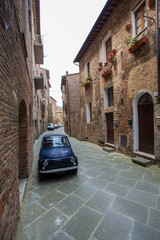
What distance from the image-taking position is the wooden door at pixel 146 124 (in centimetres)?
468

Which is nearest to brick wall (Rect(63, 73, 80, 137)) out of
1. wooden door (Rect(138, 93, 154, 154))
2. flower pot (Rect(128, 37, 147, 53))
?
wooden door (Rect(138, 93, 154, 154))

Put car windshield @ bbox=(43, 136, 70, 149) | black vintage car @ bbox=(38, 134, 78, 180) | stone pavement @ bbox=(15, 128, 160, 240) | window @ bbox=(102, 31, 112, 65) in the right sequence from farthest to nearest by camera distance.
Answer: window @ bbox=(102, 31, 112, 65), car windshield @ bbox=(43, 136, 70, 149), black vintage car @ bbox=(38, 134, 78, 180), stone pavement @ bbox=(15, 128, 160, 240)

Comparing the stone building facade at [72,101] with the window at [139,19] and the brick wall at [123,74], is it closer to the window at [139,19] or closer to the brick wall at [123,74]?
the brick wall at [123,74]

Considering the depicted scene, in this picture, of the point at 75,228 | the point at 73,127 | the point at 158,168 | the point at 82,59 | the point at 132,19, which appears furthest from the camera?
the point at 73,127

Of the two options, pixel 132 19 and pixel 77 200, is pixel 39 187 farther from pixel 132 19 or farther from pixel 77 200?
pixel 132 19

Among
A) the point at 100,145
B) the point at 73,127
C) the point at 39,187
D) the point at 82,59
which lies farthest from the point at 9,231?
the point at 73,127

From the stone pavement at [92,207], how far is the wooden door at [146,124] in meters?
1.25

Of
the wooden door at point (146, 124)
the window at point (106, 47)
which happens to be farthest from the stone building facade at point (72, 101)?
the wooden door at point (146, 124)

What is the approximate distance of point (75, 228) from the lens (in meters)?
1.89

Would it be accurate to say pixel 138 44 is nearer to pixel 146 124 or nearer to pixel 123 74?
pixel 123 74

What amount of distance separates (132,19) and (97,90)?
4184mm

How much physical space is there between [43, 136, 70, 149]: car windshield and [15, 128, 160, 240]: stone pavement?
1090 millimetres

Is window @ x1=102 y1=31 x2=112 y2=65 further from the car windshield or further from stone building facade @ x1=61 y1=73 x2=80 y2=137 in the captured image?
stone building facade @ x1=61 y1=73 x2=80 y2=137

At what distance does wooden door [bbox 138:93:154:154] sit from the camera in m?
4.68
